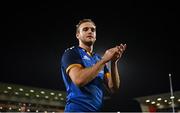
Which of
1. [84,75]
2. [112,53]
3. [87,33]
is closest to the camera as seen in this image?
[84,75]

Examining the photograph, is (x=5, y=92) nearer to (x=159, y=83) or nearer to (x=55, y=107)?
(x=55, y=107)

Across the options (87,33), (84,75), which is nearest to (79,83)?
(84,75)

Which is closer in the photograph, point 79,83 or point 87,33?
point 79,83

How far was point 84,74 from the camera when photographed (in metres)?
2.76

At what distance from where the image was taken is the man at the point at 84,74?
2795mm

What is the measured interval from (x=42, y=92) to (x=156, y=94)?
26277 mm

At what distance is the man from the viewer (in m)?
2.79

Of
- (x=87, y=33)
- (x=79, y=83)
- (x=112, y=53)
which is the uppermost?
(x=87, y=33)

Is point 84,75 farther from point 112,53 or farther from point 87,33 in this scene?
point 87,33

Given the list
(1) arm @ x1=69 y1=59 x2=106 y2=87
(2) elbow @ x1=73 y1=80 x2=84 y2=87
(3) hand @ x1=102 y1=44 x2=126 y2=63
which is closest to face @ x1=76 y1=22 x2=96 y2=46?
(3) hand @ x1=102 y1=44 x2=126 y2=63

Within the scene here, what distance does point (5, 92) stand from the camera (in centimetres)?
7450

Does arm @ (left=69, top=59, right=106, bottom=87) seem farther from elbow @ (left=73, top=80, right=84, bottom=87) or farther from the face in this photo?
the face

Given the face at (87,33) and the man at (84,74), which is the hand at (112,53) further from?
the face at (87,33)

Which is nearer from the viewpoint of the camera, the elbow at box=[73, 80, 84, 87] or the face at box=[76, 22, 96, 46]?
the elbow at box=[73, 80, 84, 87]
